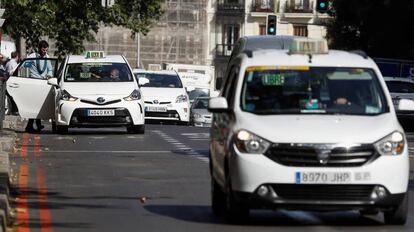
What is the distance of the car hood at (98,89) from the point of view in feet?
92.7

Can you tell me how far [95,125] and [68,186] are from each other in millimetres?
10910

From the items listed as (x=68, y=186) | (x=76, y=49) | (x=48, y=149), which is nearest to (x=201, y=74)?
(x=76, y=49)

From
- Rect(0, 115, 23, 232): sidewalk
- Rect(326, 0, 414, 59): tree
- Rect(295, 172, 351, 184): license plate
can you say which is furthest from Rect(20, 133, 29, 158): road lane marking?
Rect(326, 0, 414, 59): tree

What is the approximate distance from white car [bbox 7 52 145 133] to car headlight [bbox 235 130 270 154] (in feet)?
51.2

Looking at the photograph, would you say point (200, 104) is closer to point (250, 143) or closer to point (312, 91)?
point (312, 91)

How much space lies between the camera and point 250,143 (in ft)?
41.2

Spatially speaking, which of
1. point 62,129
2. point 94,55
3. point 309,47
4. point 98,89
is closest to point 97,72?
point 94,55

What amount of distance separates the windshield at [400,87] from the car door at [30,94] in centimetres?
1468

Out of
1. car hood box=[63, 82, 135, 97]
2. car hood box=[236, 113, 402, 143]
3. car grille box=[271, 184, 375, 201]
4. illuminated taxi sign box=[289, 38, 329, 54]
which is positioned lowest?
car hood box=[63, 82, 135, 97]

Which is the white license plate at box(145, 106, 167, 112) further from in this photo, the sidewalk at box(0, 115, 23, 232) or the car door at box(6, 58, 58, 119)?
the car door at box(6, 58, 58, 119)

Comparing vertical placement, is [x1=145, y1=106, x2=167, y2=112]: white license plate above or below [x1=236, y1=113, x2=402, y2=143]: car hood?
below

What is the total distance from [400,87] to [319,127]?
95.9ft

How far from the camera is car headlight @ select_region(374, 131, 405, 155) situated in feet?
41.2

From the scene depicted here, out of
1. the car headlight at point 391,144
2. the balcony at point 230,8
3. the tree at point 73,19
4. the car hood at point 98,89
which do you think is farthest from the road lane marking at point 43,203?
the balcony at point 230,8
